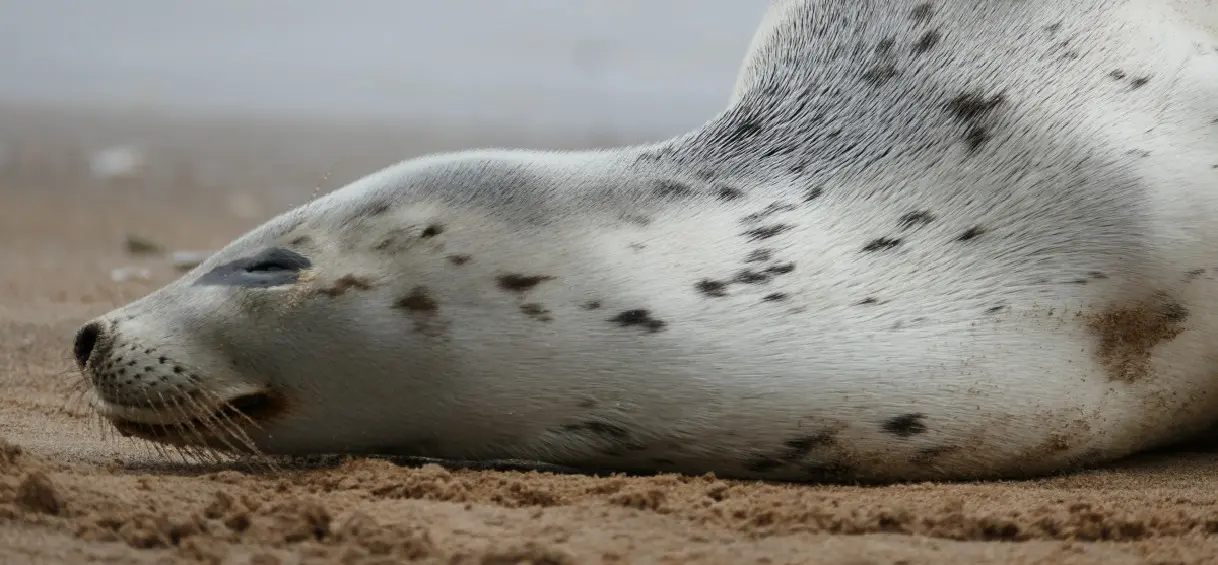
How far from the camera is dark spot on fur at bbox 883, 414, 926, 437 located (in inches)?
119

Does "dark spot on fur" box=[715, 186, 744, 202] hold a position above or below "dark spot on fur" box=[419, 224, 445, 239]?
above

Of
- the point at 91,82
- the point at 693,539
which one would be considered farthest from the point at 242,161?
the point at 693,539

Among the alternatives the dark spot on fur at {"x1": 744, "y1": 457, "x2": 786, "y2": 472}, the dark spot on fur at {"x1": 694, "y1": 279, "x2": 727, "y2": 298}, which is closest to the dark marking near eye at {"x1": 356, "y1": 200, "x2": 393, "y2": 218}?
the dark spot on fur at {"x1": 694, "y1": 279, "x2": 727, "y2": 298}

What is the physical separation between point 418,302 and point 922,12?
4.66ft

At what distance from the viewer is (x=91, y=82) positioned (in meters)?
16.7

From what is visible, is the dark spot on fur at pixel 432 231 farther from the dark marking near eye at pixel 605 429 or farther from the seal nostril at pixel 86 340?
the seal nostril at pixel 86 340

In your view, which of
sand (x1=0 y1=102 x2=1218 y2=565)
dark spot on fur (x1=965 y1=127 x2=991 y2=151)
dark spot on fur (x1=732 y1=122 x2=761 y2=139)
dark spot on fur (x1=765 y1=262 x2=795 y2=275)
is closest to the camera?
sand (x1=0 y1=102 x2=1218 y2=565)

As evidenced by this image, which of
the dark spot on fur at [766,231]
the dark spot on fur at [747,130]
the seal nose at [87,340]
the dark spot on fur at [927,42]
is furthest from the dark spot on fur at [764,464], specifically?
the seal nose at [87,340]

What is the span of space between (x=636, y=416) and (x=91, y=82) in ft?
48.9

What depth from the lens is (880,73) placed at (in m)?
3.58

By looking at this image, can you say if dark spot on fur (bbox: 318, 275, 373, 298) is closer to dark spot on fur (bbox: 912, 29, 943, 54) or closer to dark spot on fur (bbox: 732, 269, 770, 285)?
dark spot on fur (bbox: 732, 269, 770, 285)

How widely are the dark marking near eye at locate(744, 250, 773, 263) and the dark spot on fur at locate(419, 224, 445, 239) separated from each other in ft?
2.00

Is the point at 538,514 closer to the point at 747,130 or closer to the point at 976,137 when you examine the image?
the point at 747,130

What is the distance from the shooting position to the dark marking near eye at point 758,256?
314 centimetres
